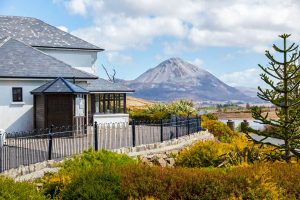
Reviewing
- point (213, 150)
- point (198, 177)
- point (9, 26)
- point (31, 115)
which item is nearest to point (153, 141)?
point (213, 150)

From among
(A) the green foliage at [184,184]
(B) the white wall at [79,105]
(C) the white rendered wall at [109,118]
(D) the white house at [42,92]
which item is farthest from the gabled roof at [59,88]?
(A) the green foliage at [184,184]

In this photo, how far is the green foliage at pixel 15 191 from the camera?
8459 millimetres

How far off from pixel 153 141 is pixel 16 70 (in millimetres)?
10181

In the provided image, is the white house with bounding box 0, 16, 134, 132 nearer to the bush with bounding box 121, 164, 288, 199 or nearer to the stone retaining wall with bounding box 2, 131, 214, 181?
the stone retaining wall with bounding box 2, 131, 214, 181

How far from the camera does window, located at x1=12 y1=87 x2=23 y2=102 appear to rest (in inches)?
1051

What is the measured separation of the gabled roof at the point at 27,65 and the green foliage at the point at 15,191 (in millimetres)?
17845

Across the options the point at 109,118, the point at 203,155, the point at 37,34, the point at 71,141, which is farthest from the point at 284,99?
the point at 37,34

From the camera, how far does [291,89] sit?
13.2 m

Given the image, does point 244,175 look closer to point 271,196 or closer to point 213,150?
point 271,196

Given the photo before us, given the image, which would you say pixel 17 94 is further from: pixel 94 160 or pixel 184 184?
pixel 184 184

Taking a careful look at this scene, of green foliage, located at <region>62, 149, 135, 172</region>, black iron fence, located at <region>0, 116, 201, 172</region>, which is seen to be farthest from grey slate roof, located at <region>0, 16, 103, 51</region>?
green foliage, located at <region>62, 149, 135, 172</region>

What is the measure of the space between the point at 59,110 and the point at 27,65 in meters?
4.20

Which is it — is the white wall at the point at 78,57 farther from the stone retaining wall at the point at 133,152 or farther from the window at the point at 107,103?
the stone retaining wall at the point at 133,152

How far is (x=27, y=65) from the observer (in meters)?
27.8
